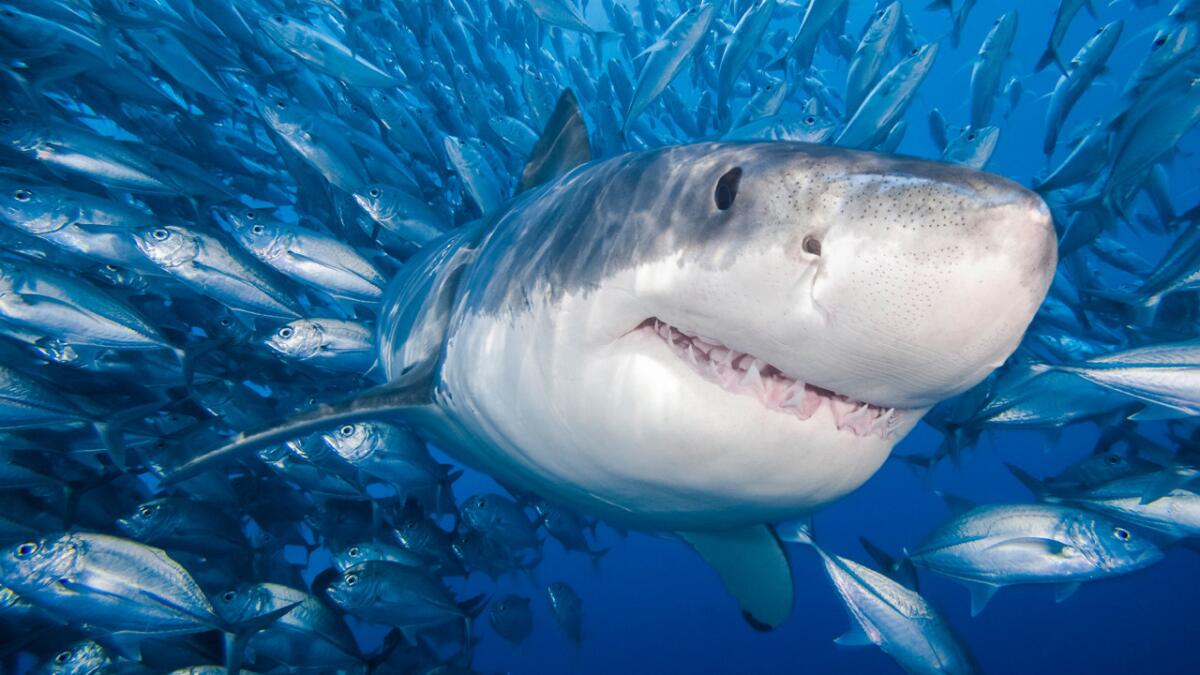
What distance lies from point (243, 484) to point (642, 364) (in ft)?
15.4

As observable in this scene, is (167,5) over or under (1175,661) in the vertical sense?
over

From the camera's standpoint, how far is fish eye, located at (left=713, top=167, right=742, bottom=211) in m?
1.24

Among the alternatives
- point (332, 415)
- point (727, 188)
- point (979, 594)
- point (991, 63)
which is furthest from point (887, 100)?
point (332, 415)

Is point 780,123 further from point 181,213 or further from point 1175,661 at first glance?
point 1175,661

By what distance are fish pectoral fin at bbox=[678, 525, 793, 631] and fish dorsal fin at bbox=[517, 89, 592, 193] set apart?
242 centimetres

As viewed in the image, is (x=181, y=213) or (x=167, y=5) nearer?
(x=181, y=213)

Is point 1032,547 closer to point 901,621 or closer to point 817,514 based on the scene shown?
point 901,621

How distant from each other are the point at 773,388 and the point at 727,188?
1.42 feet

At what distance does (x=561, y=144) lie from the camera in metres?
4.08

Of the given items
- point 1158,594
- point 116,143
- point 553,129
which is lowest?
point 1158,594

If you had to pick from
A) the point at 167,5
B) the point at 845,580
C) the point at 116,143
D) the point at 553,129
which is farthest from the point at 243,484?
the point at 167,5

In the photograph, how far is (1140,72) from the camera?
4305 mm

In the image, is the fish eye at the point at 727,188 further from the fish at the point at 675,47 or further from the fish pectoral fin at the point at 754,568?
the fish at the point at 675,47

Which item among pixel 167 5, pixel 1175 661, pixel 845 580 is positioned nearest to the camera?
pixel 845 580
